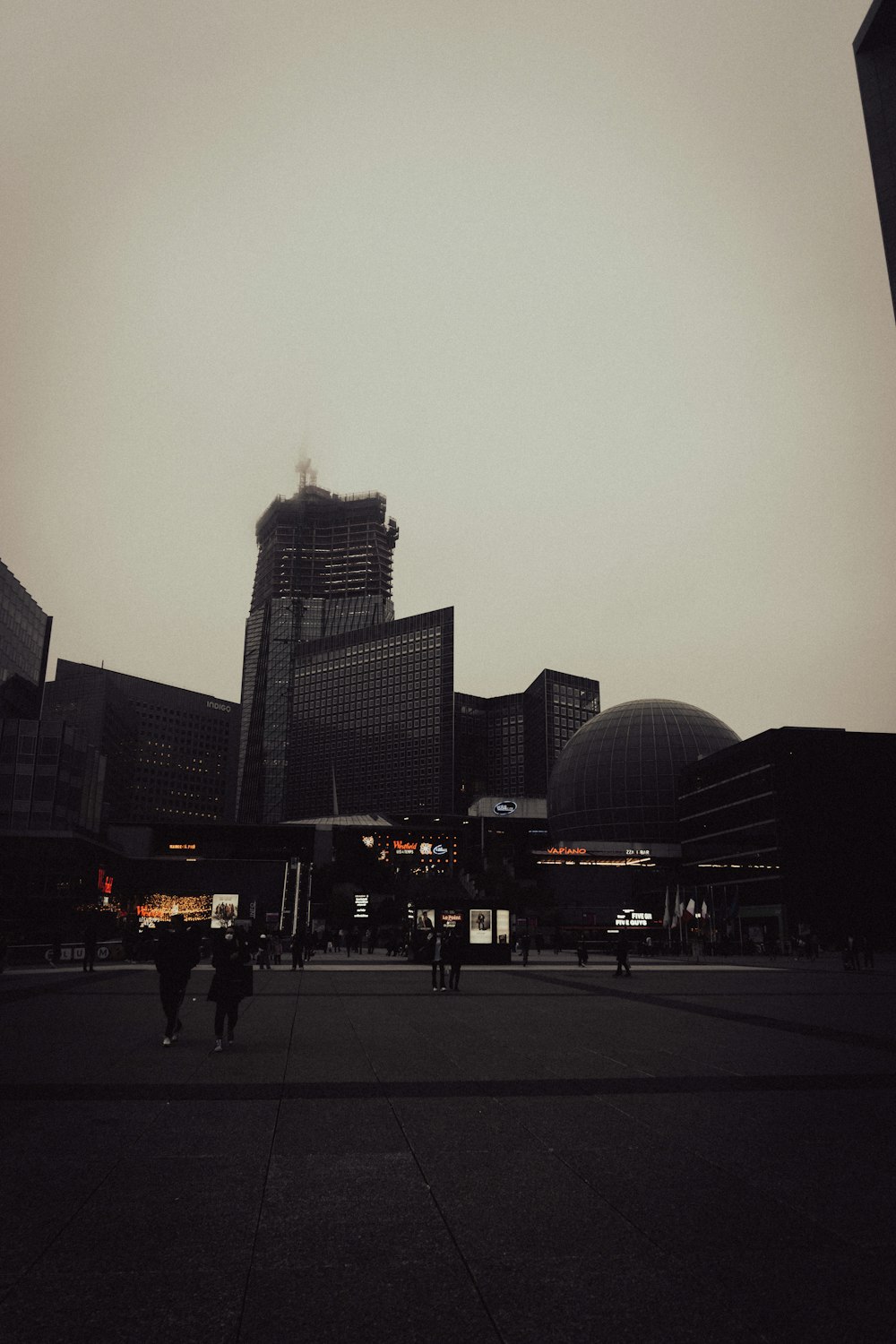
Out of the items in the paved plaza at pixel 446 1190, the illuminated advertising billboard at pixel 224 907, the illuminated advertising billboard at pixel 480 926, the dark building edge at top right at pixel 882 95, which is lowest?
the paved plaza at pixel 446 1190

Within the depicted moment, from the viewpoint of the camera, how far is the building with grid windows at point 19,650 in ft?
399

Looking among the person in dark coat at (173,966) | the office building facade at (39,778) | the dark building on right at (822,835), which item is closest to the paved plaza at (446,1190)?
the person in dark coat at (173,966)

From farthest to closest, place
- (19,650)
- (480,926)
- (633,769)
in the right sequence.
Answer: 1. (19,650)
2. (633,769)
3. (480,926)

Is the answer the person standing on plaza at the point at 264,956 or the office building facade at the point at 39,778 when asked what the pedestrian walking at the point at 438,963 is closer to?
the person standing on plaza at the point at 264,956

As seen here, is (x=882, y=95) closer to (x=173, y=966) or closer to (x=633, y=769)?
(x=173, y=966)

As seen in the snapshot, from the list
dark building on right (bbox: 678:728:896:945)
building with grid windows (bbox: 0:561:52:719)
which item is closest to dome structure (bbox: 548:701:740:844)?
dark building on right (bbox: 678:728:896:945)

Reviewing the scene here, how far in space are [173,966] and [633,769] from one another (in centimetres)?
11109

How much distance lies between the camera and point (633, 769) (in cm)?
12081

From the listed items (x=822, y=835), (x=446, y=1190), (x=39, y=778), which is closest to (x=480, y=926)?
(x=446, y=1190)

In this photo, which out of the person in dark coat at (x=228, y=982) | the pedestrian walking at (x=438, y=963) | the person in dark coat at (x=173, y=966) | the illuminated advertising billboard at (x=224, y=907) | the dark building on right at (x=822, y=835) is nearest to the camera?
the person in dark coat at (x=228, y=982)

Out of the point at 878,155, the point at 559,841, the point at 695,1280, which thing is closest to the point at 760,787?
the point at 559,841

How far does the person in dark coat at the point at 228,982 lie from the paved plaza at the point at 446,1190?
0.60 m

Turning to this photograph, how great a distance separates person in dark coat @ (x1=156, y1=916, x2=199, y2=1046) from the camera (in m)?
14.5

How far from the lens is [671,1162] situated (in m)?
7.45
